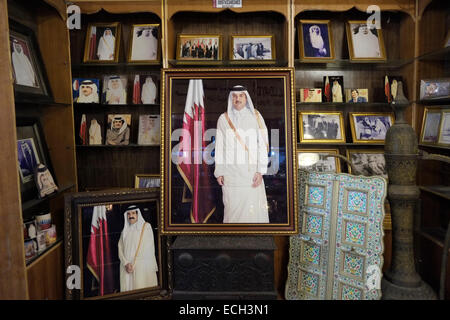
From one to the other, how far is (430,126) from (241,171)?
1.47m

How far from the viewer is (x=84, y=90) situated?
2658mm

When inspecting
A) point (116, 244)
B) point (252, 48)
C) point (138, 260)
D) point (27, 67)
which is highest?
point (252, 48)

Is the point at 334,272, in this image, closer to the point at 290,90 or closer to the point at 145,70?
the point at 290,90

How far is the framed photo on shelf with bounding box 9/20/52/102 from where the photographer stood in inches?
78.2

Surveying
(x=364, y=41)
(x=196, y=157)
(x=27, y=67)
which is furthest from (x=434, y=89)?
(x=27, y=67)

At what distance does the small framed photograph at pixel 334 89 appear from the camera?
2.71 meters

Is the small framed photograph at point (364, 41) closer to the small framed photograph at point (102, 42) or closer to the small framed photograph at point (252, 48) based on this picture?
the small framed photograph at point (252, 48)

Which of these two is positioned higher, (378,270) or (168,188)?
(168,188)

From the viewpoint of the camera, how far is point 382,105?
110 inches

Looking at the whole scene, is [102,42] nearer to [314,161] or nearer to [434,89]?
[314,161]

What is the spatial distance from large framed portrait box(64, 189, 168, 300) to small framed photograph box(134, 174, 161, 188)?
21.8 inches

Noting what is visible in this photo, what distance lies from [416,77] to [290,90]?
113 centimetres

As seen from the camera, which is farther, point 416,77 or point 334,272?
point 416,77

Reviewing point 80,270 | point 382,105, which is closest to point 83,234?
point 80,270
